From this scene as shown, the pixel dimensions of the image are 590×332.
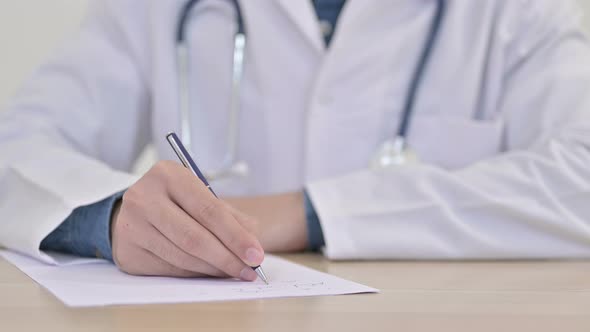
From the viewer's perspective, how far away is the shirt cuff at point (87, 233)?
0.73m

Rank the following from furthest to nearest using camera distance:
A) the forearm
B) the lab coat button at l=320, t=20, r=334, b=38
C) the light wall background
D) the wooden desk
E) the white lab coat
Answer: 1. the light wall background
2. the lab coat button at l=320, t=20, r=334, b=38
3. the white lab coat
4. the forearm
5. the wooden desk

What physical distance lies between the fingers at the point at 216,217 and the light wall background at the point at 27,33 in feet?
4.73

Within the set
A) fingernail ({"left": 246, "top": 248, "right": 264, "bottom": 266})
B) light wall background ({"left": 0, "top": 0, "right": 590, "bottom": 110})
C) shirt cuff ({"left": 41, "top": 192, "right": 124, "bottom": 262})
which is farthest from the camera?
light wall background ({"left": 0, "top": 0, "right": 590, "bottom": 110})

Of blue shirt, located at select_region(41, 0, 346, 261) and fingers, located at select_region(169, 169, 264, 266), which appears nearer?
fingers, located at select_region(169, 169, 264, 266)

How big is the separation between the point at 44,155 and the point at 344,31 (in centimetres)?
51

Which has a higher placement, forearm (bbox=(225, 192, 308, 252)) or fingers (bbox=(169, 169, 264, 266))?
fingers (bbox=(169, 169, 264, 266))

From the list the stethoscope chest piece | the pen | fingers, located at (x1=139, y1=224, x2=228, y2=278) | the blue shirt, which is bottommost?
the stethoscope chest piece

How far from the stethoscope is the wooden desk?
0.53m

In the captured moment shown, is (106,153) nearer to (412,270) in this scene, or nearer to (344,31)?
(344,31)

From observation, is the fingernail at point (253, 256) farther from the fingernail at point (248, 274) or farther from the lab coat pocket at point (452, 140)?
the lab coat pocket at point (452, 140)

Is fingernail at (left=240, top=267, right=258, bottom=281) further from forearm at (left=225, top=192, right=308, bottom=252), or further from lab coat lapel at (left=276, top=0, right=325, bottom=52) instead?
lab coat lapel at (left=276, top=0, right=325, bottom=52)

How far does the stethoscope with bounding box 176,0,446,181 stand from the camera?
1.17 metres

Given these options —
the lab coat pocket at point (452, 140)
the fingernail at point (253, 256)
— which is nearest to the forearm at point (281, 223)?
the fingernail at point (253, 256)

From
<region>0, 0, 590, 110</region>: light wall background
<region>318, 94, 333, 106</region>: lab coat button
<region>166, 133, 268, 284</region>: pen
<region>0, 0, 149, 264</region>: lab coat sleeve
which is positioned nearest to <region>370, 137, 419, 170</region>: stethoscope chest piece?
<region>318, 94, 333, 106</region>: lab coat button
